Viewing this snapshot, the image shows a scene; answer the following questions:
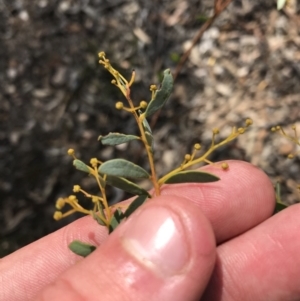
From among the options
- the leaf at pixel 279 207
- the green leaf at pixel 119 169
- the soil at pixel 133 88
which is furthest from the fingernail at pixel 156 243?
the soil at pixel 133 88

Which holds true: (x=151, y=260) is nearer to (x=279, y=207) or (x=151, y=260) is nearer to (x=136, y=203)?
(x=136, y=203)

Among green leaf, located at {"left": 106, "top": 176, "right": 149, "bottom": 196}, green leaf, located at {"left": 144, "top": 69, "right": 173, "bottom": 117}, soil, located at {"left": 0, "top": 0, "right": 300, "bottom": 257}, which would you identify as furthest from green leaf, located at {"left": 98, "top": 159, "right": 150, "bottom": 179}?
soil, located at {"left": 0, "top": 0, "right": 300, "bottom": 257}

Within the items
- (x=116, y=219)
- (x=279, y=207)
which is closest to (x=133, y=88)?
(x=279, y=207)

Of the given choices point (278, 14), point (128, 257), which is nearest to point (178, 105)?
point (278, 14)

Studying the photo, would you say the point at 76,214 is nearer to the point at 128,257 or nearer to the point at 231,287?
the point at 231,287

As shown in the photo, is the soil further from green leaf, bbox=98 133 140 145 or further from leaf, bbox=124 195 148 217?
green leaf, bbox=98 133 140 145

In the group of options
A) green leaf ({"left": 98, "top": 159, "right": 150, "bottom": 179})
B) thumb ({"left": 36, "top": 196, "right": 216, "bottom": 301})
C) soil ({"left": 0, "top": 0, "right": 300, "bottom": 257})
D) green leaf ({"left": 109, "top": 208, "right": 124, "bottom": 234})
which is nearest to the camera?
green leaf ({"left": 98, "top": 159, "right": 150, "bottom": 179})

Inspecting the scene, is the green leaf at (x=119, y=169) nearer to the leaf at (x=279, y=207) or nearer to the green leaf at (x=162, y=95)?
the green leaf at (x=162, y=95)
